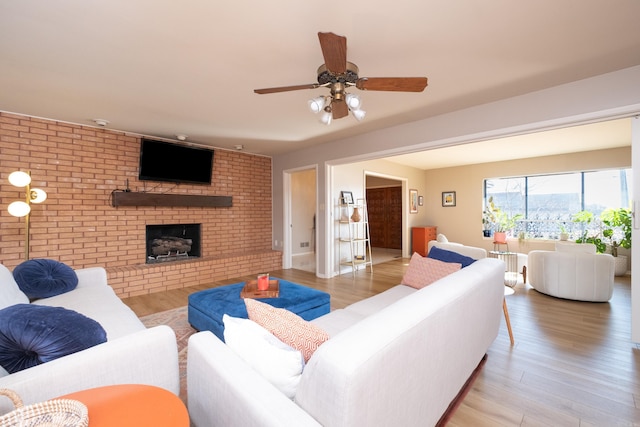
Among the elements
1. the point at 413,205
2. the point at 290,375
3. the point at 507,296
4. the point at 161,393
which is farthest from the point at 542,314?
the point at 413,205

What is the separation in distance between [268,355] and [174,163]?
413 centimetres

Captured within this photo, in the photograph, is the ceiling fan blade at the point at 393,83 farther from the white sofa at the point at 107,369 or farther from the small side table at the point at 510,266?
the small side table at the point at 510,266

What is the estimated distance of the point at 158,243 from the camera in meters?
4.42

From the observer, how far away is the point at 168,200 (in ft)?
13.9

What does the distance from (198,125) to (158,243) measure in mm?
2073

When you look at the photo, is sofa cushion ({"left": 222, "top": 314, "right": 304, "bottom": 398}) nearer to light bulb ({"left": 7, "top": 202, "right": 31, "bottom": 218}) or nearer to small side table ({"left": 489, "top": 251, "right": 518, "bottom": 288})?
light bulb ({"left": 7, "top": 202, "right": 31, "bottom": 218})

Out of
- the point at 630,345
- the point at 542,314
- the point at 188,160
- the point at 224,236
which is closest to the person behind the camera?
the point at 630,345

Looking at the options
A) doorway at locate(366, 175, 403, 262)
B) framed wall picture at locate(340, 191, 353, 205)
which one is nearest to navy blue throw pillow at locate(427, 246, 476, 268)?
framed wall picture at locate(340, 191, 353, 205)

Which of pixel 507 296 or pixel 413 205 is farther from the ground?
pixel 413 205

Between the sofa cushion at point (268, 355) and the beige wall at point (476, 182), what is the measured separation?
677cm

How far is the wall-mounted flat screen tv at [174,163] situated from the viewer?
159 inches

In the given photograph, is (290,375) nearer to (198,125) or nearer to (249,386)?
(249,386)

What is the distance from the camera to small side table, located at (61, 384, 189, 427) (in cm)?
73

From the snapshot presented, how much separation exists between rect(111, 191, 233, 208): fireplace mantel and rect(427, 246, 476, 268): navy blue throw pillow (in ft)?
11.7
